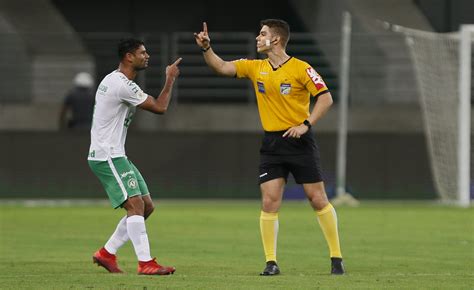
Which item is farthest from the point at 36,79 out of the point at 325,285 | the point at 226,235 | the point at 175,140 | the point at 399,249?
the point at 325,285

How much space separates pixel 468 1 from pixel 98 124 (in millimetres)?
18566

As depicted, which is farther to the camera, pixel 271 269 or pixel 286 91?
pixel 286 91

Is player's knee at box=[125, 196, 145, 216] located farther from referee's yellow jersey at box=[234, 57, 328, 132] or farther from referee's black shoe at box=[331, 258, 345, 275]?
referee's black shoe at box=[331, 258, 345, 275]

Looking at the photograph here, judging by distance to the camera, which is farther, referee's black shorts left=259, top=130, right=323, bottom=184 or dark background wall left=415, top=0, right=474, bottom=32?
dark background wall left=415, top=0, right=474, bottom=32

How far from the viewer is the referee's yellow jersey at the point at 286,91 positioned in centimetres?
1162

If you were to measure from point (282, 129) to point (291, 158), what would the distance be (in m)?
0.27

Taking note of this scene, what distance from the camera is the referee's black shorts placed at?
1173 cm

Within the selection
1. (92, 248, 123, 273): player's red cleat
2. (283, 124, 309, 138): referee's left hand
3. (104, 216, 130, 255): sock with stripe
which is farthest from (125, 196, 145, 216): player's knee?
(283, 124, 309, 138): referee's left hand

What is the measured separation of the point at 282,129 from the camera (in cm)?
1171

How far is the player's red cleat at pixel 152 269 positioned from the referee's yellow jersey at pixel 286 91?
154 cm

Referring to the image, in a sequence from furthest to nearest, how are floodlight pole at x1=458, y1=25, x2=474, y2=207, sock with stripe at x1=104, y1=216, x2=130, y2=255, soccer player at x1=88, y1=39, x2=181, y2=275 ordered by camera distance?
floodlight pole at x1=458, y1=25, x2=474, y2=207
sock with stripe at x1=104, y1=216, x2=130, y2=255
soccer player at x1=88, y1=39, x2=181, y2=275

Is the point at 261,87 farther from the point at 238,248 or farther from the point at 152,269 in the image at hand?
the point at 238,248

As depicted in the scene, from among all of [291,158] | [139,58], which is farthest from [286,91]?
[139,58]

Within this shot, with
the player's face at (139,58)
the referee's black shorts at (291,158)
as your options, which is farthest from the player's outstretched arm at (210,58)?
the referee's black shorts at (291,158)
